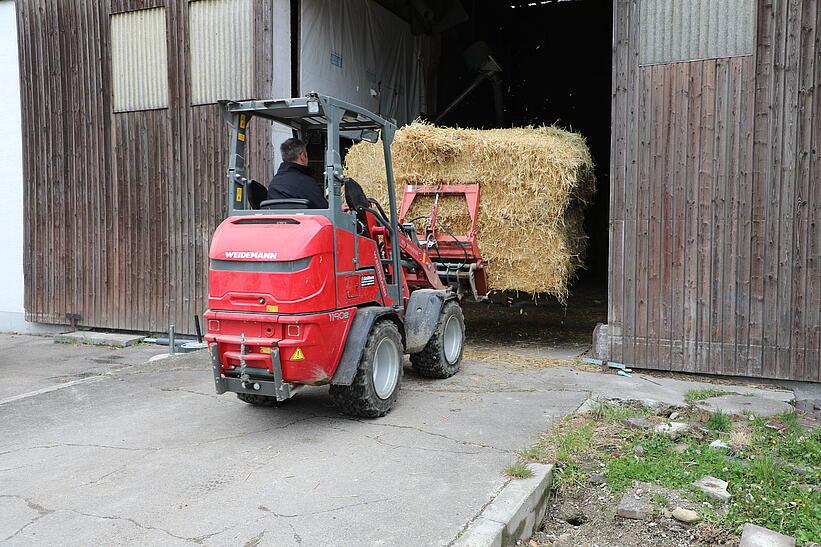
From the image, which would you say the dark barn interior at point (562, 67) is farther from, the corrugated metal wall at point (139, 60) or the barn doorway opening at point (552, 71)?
the corrugated metal wall at point (139, 60)

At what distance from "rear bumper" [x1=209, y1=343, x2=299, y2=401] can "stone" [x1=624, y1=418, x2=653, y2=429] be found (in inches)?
109

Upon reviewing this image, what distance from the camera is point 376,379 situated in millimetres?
6027

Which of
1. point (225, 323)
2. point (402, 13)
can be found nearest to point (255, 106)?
point (225, 323)

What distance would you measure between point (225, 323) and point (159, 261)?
19.0ft

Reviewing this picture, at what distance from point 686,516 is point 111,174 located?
32.1ft

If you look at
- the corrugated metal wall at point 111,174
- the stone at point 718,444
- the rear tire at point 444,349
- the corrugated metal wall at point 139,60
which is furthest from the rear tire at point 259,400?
the corrugated metal wall at point 139,60

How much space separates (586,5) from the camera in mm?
18594

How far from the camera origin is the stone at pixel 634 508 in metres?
4.25

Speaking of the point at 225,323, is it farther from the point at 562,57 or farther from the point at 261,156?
the point at 562,57

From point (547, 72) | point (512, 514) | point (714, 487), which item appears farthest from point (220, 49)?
point (547, 72)

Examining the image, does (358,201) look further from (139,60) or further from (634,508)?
(139,60)

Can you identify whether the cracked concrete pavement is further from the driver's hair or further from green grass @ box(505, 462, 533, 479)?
the driver's hair

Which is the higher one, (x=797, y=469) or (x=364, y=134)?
(x=364, y=134)

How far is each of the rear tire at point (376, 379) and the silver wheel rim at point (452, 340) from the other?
4.48 feet
